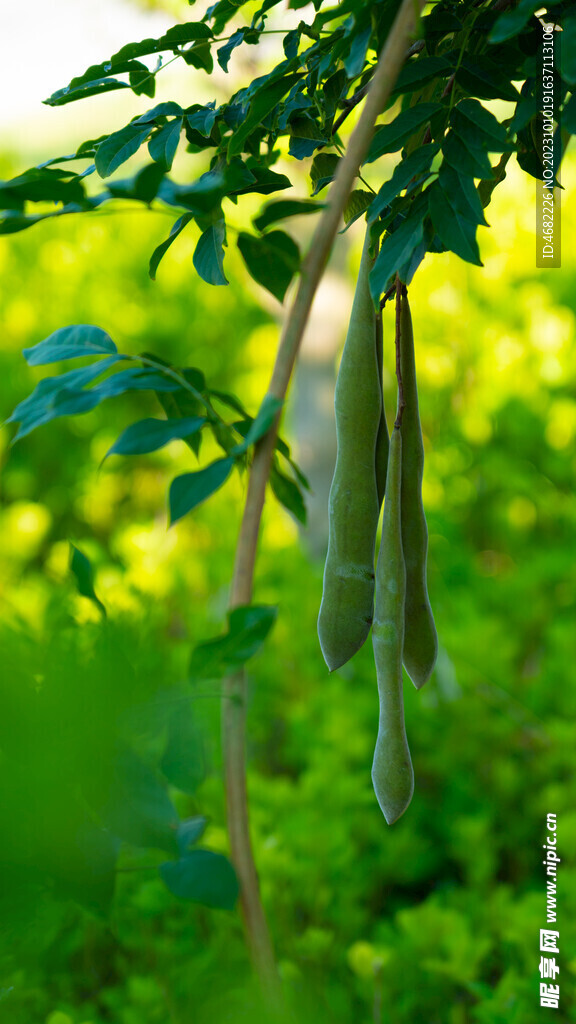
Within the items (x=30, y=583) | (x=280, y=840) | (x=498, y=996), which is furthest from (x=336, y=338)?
(x=498, y=996)

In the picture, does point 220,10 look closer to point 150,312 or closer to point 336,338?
point 336,338

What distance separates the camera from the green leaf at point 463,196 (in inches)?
14.1

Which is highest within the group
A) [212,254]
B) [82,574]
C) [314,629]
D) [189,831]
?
[212,254]

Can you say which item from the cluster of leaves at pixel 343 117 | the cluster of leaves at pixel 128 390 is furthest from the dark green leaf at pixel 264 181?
the cluster of leaves at pixel 128 390

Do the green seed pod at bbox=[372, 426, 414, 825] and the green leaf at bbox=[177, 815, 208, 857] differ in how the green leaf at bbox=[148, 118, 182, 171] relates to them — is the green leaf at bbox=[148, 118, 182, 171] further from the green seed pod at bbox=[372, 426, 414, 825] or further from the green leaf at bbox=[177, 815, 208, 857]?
the green leaf at bbox=[177, 815, 208, 857]

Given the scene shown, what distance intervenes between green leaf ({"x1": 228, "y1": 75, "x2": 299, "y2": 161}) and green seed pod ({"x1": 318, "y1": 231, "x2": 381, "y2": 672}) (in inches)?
2.9

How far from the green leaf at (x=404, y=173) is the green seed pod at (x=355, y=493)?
28 millimetres

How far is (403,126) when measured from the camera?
0.39 meters

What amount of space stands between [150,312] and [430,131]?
81.0 inches

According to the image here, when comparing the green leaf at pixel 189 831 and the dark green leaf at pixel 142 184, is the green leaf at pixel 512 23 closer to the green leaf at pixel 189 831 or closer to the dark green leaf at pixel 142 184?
the dark green leaf at pixel 142 184

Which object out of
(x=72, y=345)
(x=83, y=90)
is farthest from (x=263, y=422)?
(x=83, y=90)

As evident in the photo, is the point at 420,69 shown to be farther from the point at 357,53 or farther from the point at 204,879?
the point at 204,879

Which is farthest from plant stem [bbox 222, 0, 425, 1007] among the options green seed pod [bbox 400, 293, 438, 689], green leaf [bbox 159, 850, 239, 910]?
green seed pod [bbox 400, 293, 438, 689]

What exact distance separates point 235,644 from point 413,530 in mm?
153
